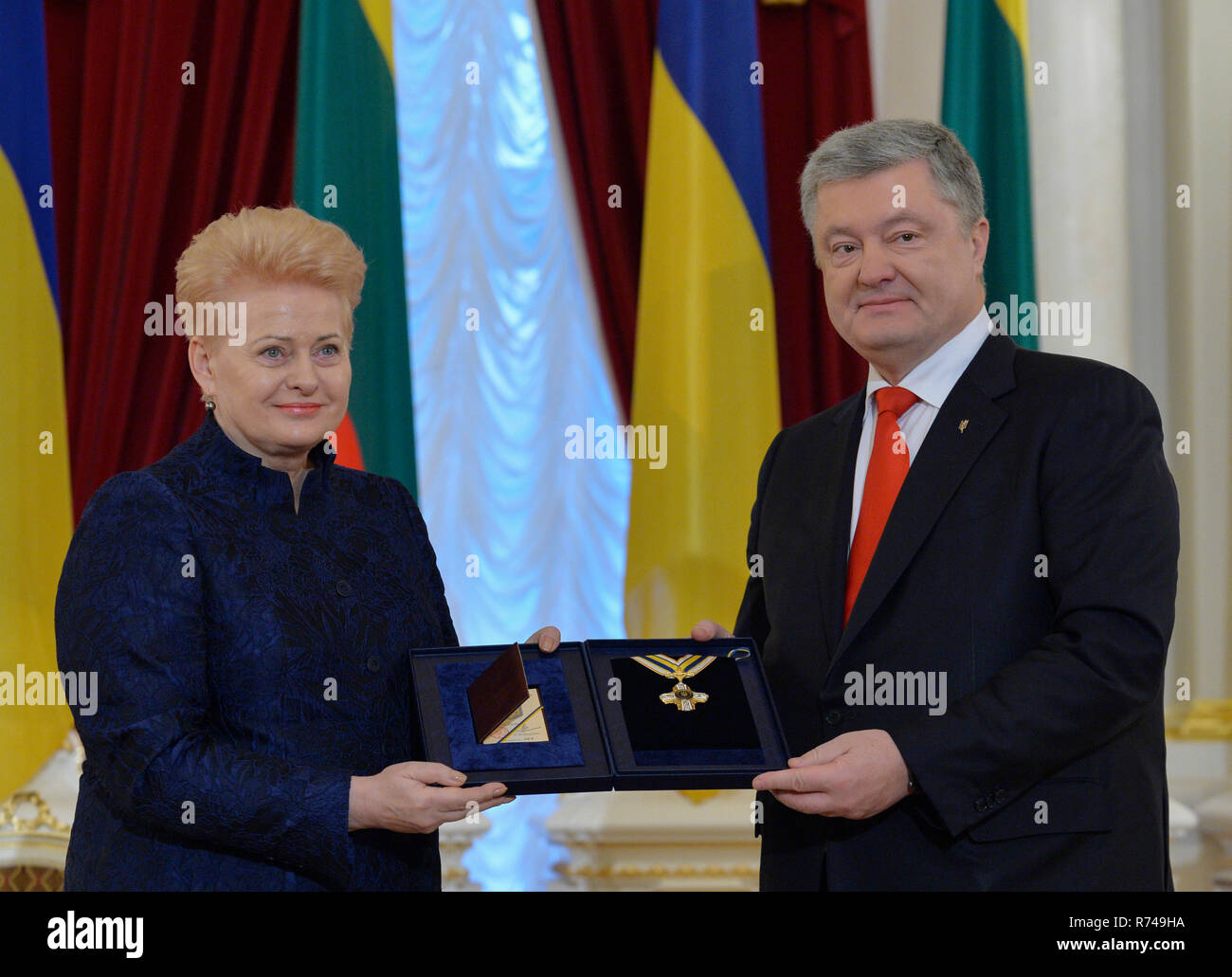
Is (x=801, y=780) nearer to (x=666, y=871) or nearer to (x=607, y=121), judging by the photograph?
(x=666, y=871)

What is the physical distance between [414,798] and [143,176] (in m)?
2.79

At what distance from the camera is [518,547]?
4.55 m

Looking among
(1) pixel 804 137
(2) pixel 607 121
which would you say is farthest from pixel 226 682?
(1) pixel 804 137

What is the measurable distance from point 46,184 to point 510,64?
1626mm

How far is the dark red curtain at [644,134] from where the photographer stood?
14.0 feet

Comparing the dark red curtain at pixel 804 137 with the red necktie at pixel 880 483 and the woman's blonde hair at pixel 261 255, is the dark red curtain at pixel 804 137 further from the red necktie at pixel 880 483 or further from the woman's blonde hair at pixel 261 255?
the woman's blonde hair at pixel 261 255

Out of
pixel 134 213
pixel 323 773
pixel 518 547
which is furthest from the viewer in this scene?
pixel 518 547

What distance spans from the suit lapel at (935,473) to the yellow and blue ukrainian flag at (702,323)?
1615 mm

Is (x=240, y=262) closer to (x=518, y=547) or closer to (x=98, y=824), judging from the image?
(x=98, y=824)

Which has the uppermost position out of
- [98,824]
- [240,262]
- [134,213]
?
[134,213]

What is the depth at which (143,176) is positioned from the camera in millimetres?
4242
